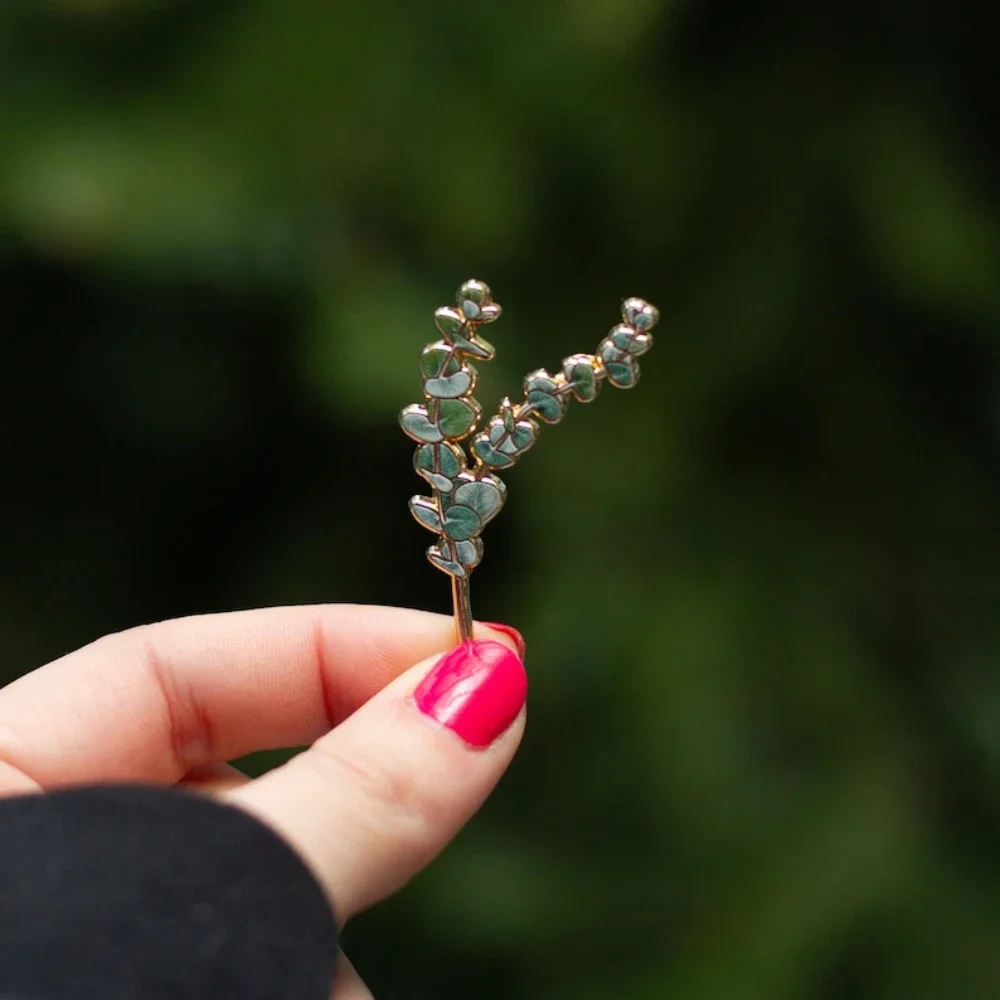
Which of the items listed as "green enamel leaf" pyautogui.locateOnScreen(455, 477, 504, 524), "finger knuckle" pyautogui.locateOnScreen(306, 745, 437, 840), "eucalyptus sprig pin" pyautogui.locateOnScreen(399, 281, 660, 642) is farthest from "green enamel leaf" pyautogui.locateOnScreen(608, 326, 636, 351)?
"finger knuckle" pyautogui.locateOnScreen(306, 745, 437, 840)

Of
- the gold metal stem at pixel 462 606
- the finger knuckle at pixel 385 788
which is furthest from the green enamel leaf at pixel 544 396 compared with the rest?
the finger knuckle at pixel 385 788

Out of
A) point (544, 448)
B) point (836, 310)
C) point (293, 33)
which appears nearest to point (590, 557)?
point (544, 448)

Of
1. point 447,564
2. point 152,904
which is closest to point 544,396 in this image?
point 447,564

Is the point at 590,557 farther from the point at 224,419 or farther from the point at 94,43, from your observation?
the point at 94,43

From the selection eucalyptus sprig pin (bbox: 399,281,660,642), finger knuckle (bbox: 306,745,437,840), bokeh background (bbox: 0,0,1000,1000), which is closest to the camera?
finger knuckle (bbox: 306,745,437,840)

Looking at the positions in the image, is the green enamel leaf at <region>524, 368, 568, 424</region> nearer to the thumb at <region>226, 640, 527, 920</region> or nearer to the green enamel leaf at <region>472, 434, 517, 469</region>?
the green enamel leaf at <region>472, 434, 517, 469</region>

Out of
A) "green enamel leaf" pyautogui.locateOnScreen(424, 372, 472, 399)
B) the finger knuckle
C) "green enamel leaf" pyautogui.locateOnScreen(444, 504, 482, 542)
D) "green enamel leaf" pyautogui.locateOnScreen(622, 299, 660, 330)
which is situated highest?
"green enamel leaf" pyautogui.locateOnScreen(622, 299, 660, 330)
